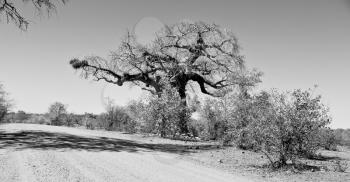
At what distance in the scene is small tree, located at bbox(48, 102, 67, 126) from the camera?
184 feet

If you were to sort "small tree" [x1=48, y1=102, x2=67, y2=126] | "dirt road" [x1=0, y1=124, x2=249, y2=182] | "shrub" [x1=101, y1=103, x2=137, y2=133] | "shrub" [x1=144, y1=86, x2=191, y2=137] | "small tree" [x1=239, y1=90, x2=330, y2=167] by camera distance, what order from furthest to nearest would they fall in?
"small tree" [x1=48, y1=102, x2=67, y2=126] < "shrub" [x1=101, y1=103, x2=137, y2=133] < "shrub" [x1=144, y1=86, x2=191, y2=137] < "small tree" [x1=239, y1=90, x2=330, y2=167] < "dirt road" [x1=0, y1=124, x2=249, y2=182]

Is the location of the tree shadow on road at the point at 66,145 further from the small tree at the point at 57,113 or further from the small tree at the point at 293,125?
the small tree at the point at 57,113

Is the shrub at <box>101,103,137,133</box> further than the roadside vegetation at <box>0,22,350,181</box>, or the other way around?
the shrub at <box>101,103,137,133</box>

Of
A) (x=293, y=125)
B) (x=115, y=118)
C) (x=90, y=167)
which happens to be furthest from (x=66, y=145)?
(x=115, y=118)

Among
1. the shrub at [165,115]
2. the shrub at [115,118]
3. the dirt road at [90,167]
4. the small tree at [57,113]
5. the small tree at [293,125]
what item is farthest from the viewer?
the small tree at [57,113]

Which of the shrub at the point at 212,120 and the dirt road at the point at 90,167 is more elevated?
the shrub at the point at 212,120

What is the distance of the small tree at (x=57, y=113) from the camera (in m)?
56.0

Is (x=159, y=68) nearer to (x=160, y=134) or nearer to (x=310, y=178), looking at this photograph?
(x=160, y=134)

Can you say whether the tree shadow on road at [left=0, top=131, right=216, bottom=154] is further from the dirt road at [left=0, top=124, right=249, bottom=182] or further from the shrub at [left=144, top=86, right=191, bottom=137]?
the shrub at [left=144, top=86, right=191, bottom=137]

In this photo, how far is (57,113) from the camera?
57.6 meters

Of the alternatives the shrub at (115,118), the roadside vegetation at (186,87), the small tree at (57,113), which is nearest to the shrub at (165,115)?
the roadside vegetation at (186,87)

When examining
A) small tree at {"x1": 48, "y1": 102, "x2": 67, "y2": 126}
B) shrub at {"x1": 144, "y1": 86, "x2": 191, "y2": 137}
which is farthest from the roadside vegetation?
small tree at {"x1": 48, "y1": 102, "x2": 67, "y2": 126}

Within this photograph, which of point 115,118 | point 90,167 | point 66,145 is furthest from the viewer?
point 115,118

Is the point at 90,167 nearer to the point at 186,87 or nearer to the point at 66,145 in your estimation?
the point at 66,145
